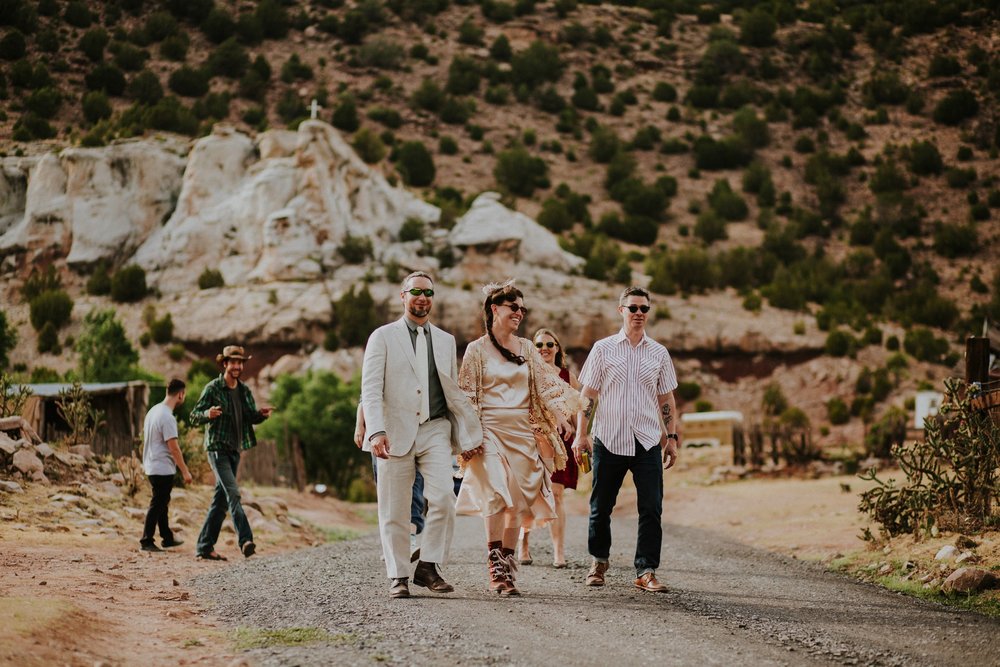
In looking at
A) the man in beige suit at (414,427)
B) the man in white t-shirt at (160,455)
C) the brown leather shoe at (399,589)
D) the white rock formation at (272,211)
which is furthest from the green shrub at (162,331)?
the brown leather shoe at (399,589)

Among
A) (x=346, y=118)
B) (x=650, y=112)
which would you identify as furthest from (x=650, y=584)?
(x=650, y=112)

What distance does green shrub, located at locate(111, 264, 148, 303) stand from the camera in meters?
54.0

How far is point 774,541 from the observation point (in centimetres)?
1364

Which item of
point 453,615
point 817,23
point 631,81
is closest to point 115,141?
point 631,81

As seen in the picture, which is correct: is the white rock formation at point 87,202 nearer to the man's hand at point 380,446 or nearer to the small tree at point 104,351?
the small tree at point 104,351

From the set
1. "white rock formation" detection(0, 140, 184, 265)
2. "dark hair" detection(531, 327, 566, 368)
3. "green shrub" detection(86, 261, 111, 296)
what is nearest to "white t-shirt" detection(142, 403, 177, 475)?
"dark hair" detection(531, 327, 566, 368)

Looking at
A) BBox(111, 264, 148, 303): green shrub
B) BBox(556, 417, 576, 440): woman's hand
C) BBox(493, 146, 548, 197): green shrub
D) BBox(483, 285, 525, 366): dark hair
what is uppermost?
BBox(493, 146, 548, 197): green shrub

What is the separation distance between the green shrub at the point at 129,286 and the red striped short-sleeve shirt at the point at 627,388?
162 ft

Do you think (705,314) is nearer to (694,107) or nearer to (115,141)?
(115,141)

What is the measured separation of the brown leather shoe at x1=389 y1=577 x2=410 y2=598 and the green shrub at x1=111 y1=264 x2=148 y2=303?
49.8 meters

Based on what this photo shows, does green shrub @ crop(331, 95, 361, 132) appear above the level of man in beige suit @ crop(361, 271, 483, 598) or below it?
above

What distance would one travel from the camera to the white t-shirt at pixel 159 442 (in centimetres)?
1192

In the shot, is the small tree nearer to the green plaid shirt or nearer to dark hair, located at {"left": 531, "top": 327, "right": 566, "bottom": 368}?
the green plaid shirt

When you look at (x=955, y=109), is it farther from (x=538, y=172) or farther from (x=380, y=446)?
(x=380, y=446)
